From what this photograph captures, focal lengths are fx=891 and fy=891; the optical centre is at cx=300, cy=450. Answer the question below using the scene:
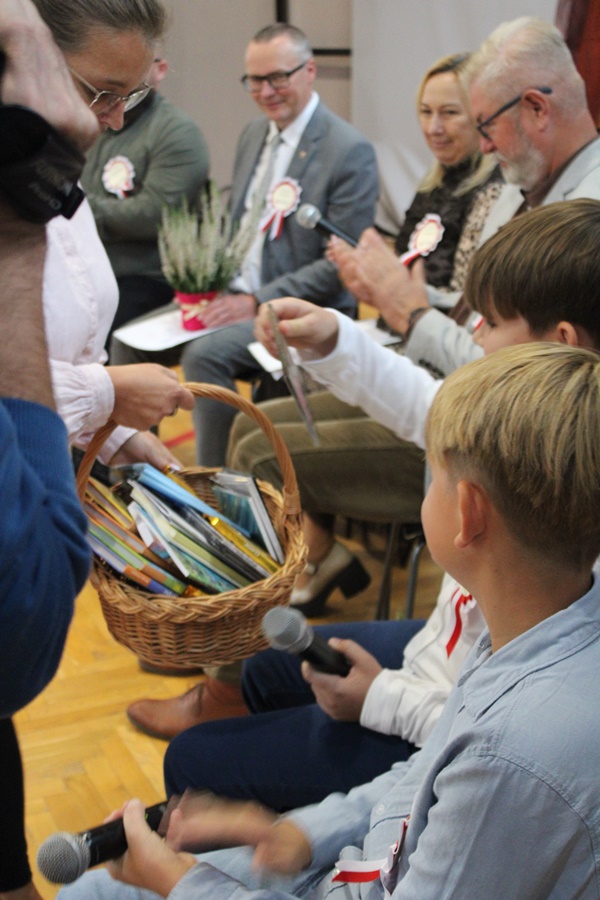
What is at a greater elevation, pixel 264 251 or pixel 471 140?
pixel 471 140

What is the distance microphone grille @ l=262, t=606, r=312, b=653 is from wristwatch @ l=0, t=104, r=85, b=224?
656 mm

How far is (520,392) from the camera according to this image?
0.86 m

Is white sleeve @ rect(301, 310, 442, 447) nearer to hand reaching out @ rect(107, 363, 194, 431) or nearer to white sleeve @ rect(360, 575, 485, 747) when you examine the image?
hand reaching out @ rect(107, 363, 194, 431)

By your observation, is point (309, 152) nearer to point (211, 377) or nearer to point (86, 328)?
point (211, 377)

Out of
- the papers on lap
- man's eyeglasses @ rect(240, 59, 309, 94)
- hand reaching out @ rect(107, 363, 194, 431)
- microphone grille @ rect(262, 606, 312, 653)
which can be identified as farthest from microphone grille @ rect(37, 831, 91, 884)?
man's eyeglasses @ rect(240, 59, 309, 94)

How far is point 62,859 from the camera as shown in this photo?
95cm

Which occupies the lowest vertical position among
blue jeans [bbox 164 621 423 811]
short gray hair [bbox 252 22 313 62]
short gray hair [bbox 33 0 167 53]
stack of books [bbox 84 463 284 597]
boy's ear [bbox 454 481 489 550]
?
blue jeans [bbox 164 621 423 811]

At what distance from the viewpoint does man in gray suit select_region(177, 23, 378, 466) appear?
303 cm

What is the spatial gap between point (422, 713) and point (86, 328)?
840mm

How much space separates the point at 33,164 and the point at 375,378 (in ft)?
4.00

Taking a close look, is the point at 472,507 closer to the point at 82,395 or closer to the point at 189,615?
the point at 189,615

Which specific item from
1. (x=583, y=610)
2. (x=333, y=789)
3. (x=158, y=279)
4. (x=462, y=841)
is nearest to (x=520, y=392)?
(x=583, y=610)

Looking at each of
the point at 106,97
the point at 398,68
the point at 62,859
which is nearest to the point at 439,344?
the point at 106,97

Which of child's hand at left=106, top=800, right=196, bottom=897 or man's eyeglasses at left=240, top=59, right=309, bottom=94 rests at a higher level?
man's eyeglasses at left=240, top=59, right=309, bottom=94
